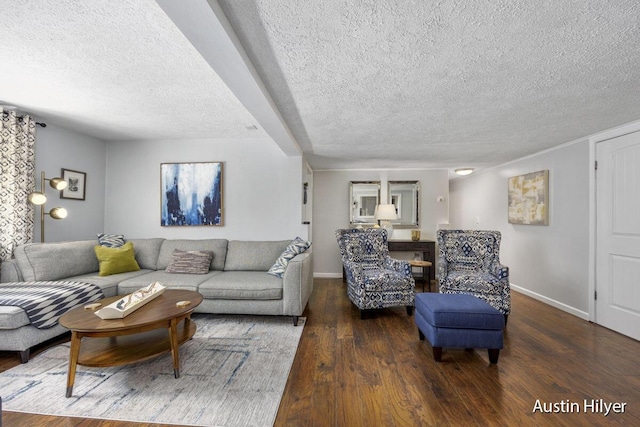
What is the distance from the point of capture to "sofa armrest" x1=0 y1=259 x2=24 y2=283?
266 centimetres

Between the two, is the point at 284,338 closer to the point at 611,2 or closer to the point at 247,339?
the point at 247,339

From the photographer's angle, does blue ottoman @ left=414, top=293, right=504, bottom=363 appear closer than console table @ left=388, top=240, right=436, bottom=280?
Yes

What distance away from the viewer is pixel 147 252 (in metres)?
3.54

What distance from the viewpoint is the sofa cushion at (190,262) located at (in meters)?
3.22

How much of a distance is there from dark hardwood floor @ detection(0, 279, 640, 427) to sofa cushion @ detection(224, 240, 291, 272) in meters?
1.01

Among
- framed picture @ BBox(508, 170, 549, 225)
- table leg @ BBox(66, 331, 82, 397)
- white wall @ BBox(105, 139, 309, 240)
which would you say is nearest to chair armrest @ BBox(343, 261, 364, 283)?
white wall @ BBox(105, 139, 309, 240)

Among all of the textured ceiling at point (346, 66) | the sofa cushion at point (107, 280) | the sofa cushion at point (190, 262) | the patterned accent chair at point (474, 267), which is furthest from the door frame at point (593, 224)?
the sofa cushion at point (107, 280)

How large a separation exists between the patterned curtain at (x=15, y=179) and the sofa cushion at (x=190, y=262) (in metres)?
1.47

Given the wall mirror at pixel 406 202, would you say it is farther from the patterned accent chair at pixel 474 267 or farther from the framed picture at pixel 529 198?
the patterned accent chair at pixel 474 267

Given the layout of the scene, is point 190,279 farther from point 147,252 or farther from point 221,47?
point 221,47

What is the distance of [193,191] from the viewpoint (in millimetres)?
3879

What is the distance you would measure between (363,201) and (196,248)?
314cm

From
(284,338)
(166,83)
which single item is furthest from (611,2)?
(284,338)

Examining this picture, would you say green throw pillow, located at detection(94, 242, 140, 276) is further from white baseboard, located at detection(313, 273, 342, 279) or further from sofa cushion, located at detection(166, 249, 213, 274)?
white baseboard, located at detection(313, 273, 342, 279)
